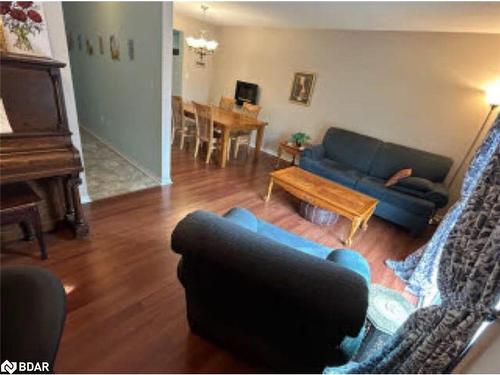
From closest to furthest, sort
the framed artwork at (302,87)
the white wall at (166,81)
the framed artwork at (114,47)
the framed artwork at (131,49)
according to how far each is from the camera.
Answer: the white wall at (166,81) → the framed artwork at (131,49) → the framed artwork at (114,47) → the framed artwork at (302,87)

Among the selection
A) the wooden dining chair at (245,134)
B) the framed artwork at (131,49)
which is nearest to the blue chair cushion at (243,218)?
the framed artwork at (131,49)

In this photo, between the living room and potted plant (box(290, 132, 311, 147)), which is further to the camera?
potted plant (box(290, 132, 311, 147))

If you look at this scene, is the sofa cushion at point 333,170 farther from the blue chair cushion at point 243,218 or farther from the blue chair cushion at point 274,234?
the blue chair cushion at point 243,218

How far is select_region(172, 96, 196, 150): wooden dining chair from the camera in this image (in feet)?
14.6

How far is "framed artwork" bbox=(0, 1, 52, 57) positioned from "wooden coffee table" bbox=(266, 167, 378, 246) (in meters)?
2.42

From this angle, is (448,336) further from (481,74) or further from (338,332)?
(481,74)

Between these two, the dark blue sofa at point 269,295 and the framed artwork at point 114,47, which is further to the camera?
the framed artwork at point 114,47

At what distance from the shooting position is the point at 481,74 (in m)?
3.15

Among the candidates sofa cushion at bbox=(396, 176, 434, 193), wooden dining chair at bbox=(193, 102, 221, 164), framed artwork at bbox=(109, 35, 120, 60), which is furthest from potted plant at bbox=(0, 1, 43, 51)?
sofa cushion at bbox=(396, 176, 434, 193)

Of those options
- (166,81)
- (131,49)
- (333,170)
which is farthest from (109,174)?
(333,170)

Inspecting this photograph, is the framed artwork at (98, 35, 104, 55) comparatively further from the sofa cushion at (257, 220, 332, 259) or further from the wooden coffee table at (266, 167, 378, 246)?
the sofa cushion at (257, 220, 332, 259)

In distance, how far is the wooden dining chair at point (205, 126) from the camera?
410 centimetres

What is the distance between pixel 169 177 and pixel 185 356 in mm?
2414

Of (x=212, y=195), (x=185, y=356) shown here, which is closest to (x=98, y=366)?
(x=185, y=356)
